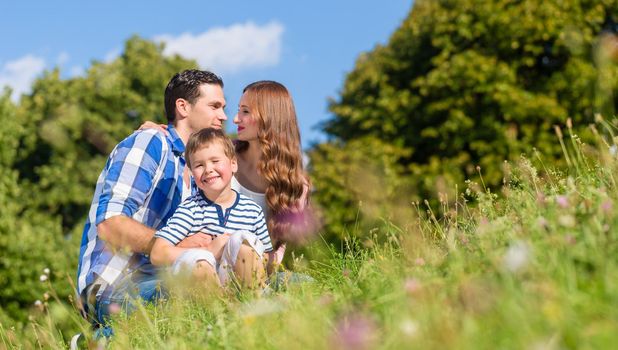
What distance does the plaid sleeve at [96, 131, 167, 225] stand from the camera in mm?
5457

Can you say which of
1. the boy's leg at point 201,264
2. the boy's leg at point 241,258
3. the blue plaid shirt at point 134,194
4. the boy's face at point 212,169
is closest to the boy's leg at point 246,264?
the boy's leg at point 241,258

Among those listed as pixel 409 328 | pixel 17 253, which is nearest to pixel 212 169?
pixel 409 328

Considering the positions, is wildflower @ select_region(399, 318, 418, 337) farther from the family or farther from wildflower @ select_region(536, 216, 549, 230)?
the family

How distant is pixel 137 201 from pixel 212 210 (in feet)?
2.32

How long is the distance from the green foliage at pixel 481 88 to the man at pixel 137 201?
49.2 ft

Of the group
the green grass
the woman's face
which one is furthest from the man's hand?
the woman's face

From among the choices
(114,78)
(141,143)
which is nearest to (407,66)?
(114,78)

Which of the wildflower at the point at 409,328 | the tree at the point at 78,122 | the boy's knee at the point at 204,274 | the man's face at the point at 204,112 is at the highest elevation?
the tree at the point at 78,122

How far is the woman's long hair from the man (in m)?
0.36

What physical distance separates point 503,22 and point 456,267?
21497 millimetres

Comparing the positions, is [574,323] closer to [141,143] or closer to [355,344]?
[355,344]

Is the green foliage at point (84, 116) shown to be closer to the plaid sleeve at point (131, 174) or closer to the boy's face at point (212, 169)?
the plaid sleeve at point (131, 174)

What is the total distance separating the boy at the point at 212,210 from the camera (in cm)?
489

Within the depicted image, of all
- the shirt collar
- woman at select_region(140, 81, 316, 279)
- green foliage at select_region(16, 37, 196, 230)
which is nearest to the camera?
the shirt collar
